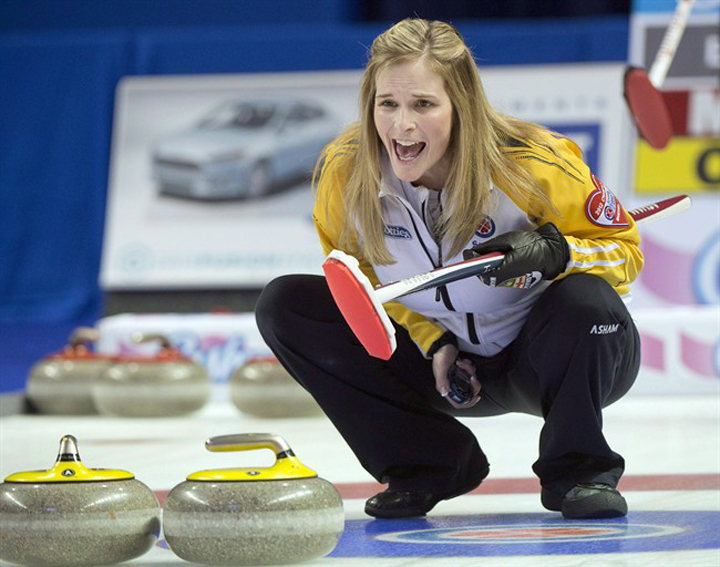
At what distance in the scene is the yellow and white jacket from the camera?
236cm

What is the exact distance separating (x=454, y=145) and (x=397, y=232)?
18cm

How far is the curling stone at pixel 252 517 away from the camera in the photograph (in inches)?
73.4

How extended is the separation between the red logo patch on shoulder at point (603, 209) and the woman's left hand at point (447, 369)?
0.35 meters

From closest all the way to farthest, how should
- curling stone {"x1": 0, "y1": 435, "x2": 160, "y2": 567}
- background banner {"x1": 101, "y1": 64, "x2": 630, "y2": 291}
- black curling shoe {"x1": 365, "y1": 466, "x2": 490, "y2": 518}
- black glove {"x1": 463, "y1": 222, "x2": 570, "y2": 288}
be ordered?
curling stone {"x1": 0, "y1": 435, "x2": 160, "y2": 567} < black glove {"x1": 463, "y1": 222, "x2": 570, "y2": 288} < black curling shoe {"x1": 365, "y1": 466, "x2": 490, "y2": 518} < background banner {"x1": 101, "y1": 64, "x2": 630, "y2": 291}

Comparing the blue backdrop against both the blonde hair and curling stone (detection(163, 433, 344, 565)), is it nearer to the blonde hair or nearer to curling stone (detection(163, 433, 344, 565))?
the blonde hair

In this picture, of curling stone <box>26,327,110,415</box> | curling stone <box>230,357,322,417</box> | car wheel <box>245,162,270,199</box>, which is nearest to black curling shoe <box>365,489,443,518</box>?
curling stone <box>230,357,322,417</box>

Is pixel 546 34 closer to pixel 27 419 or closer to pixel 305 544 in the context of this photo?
pixel 27 419

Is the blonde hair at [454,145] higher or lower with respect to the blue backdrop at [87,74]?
lower

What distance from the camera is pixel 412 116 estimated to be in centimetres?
233

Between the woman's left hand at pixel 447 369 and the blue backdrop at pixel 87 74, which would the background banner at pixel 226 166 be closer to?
the blue backdrop at pixel 87 74

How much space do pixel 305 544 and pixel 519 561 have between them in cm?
30

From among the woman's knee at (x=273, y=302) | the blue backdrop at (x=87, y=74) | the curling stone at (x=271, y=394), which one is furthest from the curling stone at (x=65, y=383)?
the woman's knee at (x=273, y=302)

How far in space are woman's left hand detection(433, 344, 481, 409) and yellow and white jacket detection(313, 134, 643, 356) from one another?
44 mm

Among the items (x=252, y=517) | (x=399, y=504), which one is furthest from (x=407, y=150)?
(x=252, y=517)
